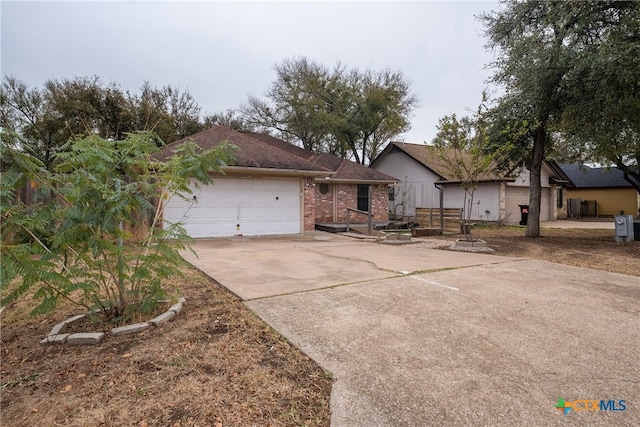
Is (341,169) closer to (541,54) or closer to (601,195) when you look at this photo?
(541,54)

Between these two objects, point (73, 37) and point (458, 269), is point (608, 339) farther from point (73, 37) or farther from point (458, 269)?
point (73, 37)

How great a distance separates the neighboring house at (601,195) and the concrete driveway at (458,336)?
24.1 metres

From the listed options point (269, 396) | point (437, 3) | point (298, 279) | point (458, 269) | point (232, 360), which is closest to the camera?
point (269, 396)

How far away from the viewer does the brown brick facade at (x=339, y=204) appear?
1619cm

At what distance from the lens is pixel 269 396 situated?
218cm

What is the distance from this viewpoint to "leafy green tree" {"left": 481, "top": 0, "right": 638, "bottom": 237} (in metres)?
8.69

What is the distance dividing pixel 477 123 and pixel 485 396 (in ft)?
28.1

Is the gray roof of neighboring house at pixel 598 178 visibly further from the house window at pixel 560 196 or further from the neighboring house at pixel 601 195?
the house window at pixel 560 196

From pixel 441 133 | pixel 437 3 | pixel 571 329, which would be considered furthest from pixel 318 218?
pixel 571 329

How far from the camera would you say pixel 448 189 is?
65.0 ft

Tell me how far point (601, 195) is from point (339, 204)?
22606mm

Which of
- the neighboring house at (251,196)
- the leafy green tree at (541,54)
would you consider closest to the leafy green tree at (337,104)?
the neighboring house at (251,196)

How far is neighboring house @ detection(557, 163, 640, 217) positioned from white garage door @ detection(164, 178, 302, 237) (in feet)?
72.7

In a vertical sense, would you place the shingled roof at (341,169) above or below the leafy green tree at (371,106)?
below
